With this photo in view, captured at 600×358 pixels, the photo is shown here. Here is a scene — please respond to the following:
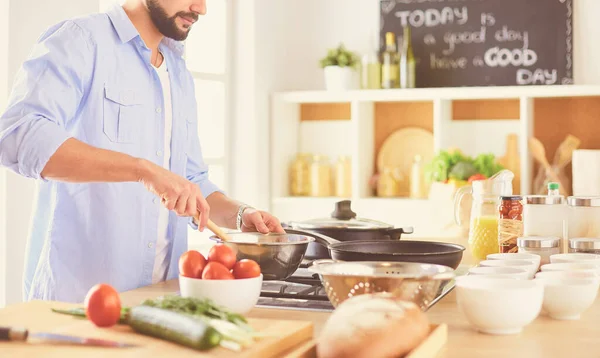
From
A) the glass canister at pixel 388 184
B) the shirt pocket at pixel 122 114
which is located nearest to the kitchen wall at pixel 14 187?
the shirt pocket at pixel 122 114

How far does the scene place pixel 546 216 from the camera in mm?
2227

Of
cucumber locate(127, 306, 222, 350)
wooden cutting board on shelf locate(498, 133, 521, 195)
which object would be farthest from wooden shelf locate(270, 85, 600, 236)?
cucumber locate(127, 306, 222, 350)

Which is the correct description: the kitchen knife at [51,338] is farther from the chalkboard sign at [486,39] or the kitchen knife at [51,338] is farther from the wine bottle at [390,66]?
the chalkboard sign at [486,39]

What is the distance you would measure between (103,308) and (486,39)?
13.3 feet

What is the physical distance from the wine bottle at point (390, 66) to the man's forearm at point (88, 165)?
3278mm

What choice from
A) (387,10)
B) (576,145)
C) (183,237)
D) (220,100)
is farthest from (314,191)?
(183,237)

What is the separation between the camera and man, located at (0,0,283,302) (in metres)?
1.94

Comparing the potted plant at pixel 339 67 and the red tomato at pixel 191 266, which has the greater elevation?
the potted plant at pixel 339 67

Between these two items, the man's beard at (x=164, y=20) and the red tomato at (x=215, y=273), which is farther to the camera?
the man's beard at (x=164, y=20)

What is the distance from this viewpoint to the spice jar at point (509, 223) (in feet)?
7.54

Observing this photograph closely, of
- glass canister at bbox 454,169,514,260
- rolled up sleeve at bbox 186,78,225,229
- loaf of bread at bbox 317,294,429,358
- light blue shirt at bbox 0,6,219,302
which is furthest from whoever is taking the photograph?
rolled up sleeve at bbox 186,78,225,229

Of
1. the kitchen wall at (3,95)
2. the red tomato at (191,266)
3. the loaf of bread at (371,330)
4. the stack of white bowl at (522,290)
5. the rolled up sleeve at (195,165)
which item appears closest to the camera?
the loaf of bread at (371,330)

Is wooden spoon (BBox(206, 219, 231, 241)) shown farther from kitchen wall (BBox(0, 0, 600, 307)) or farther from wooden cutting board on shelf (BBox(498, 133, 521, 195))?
wooden cutting board on shelf (BBox(498, 133, 521, 195))

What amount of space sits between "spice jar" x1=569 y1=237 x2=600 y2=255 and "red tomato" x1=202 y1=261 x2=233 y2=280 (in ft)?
3.37
